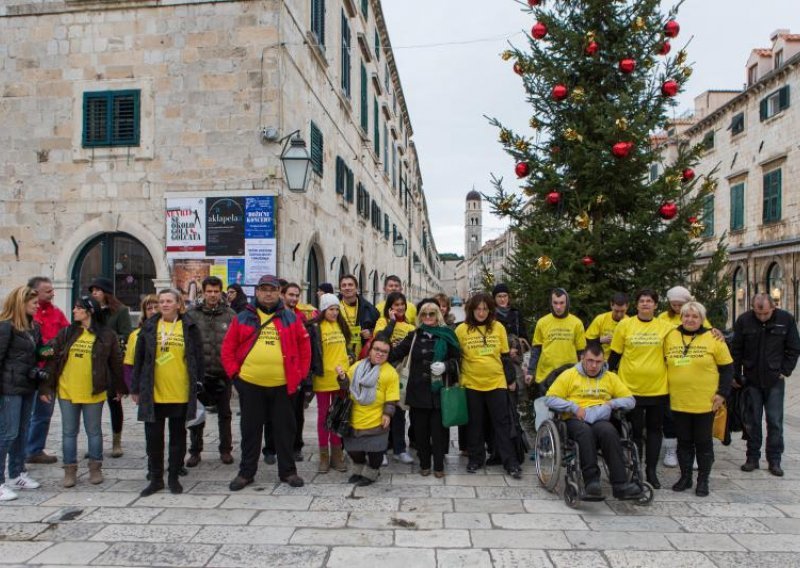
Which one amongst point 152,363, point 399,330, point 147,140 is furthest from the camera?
point 147,140

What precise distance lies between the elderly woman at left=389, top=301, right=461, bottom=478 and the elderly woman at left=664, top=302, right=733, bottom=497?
213cm

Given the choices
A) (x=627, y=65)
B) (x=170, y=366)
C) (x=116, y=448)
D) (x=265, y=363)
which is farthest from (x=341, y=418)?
(x=627, y=65)

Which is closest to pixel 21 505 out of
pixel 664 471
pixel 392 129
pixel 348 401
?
pixel 348 401

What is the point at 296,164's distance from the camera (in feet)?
32.3

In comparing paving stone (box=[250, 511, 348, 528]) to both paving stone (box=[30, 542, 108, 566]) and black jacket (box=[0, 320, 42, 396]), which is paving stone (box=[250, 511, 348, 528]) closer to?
paving stone (box=[30, 542, 108, 566])

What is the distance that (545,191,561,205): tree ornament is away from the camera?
24.7 feet

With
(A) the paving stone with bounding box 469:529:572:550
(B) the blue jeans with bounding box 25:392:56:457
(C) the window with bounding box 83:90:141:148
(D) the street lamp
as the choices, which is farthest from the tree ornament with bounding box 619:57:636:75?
(C) the window with bounding box 83:90:141:148

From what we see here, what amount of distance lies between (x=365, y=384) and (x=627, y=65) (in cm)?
496

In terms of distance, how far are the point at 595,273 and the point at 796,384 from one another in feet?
26.1

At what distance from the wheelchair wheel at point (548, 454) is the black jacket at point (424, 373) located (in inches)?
40.6

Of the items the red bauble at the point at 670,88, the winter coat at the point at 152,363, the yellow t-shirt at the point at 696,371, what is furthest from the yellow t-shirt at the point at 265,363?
the red bauble at the point at 670,88

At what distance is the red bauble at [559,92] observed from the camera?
7.38 meters

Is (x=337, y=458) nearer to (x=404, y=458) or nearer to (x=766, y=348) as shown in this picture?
(x=404, y=458)

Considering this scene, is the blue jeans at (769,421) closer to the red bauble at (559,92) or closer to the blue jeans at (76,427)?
the red bauble at (559,92)
